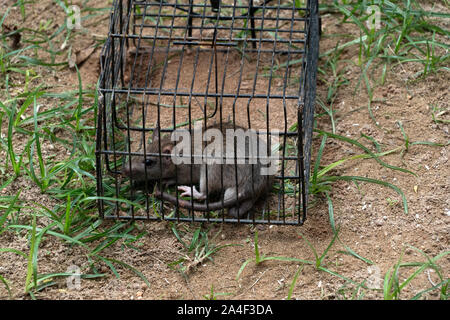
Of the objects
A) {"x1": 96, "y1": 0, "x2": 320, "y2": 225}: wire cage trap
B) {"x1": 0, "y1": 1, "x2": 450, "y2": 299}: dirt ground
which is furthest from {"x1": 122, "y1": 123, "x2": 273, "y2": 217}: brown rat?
{"x1": 0, "y1": 1, "x2": 450, "y2": 299}: dirt ground

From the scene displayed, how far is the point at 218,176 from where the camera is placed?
208 inches

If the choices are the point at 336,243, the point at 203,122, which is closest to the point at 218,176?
the point at 203,122

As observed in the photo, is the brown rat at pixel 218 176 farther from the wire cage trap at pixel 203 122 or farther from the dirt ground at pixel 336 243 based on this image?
the dirt ground at pixel 336 243

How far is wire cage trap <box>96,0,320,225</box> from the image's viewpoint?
15.9 ft

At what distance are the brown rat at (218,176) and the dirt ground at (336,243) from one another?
203mm

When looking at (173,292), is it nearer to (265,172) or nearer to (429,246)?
(265,172)

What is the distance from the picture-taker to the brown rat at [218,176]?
503cm

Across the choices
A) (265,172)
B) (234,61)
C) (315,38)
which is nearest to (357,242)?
(265,172)

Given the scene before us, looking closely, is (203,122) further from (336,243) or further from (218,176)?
(336,243)

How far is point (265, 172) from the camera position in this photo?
5090mm

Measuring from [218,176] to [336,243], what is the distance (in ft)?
3.43

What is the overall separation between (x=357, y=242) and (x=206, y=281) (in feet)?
3.55

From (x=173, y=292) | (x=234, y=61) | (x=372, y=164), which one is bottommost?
(x=173, y=292)

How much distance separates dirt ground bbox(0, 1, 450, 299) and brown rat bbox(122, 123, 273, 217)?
203 millimetres
